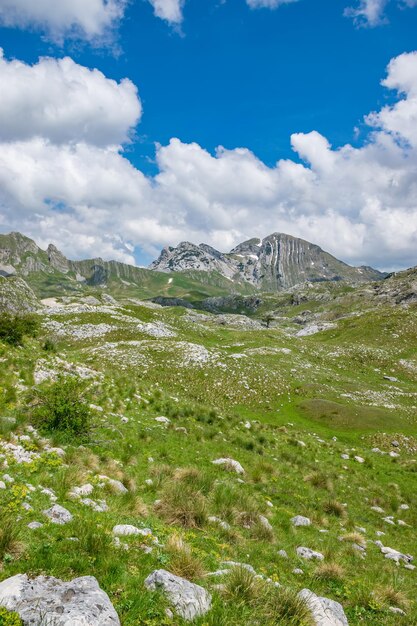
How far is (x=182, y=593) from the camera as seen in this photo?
20.7 feet

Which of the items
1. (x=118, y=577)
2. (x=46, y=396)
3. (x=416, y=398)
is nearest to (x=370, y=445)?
(x=416, y=398)

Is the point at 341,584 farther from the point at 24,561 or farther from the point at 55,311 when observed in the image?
the point at 55,311

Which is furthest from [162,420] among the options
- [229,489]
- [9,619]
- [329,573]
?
[9,619]

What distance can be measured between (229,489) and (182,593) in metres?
6.93

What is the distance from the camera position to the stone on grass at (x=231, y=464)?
16.1 meters

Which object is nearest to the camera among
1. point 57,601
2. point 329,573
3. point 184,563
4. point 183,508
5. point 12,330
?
point 57,601

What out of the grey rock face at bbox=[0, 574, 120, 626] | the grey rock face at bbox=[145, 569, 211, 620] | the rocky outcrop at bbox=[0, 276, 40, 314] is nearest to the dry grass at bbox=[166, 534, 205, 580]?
the grey rock face at bbox=[145, 569, 211, 620]

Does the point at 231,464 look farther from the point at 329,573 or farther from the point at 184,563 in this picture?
the point at 184,563

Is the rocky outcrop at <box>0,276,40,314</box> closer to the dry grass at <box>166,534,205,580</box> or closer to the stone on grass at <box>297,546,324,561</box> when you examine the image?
the stone on grass at <box>297,546,324,561</box>


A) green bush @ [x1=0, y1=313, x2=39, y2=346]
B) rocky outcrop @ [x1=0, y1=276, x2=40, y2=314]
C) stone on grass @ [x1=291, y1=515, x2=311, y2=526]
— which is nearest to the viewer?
stone on grass @ [x1=291, y1=515, x2=311, y2=526]

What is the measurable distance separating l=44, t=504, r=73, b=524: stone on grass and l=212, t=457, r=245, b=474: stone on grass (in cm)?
894

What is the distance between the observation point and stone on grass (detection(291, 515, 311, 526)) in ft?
42.2

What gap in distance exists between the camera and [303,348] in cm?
6812

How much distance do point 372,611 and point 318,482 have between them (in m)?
10.5
